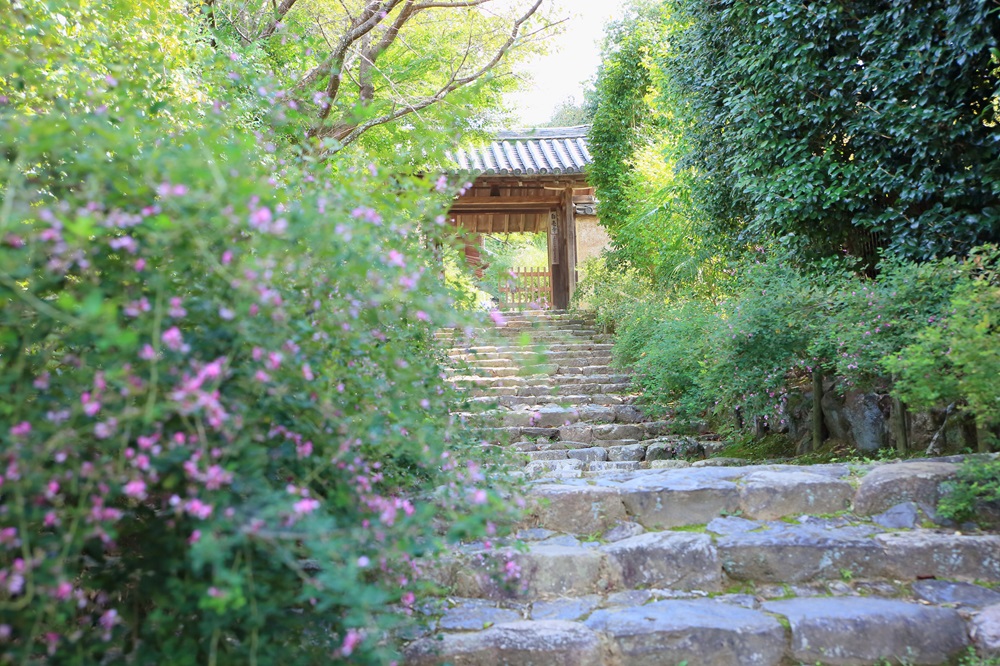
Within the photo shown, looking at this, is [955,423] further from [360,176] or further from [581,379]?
[581,379]

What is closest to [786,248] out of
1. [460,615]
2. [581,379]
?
[581,379]

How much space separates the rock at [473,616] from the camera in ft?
7.95

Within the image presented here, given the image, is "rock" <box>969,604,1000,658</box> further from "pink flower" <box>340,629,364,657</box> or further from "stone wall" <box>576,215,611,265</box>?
"stone wall" <box>576,215,611,265</box>

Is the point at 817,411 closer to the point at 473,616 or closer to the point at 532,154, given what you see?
the point at 473,616

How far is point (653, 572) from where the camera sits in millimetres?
2791

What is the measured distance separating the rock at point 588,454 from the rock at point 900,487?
2653 mm

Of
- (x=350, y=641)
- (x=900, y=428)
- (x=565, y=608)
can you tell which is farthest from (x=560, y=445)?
(x=350, y=641)

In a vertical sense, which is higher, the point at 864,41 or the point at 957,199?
the point at 864,41

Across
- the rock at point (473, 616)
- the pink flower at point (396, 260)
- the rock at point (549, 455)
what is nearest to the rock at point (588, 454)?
the rock at point (549, 455)

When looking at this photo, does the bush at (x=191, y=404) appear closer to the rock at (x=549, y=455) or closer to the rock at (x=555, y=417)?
the rock at (x=549, y=455)

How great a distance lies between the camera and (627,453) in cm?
568

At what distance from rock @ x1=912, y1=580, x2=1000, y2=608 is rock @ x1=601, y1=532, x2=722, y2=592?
2.34 ft

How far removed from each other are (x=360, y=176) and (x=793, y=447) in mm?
4175

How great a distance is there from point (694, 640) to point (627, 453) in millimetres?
3334
